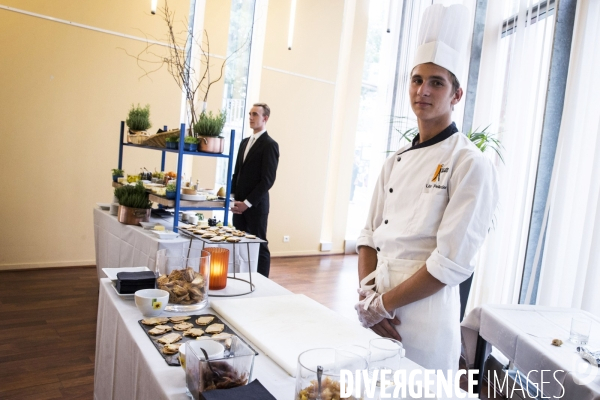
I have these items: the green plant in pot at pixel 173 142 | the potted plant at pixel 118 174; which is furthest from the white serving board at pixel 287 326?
the potted plant at pixel 118 174

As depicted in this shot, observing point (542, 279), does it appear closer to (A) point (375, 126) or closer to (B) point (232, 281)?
(B) point (232, 281)

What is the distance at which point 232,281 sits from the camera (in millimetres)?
1765

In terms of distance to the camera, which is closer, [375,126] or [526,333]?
[526,333]

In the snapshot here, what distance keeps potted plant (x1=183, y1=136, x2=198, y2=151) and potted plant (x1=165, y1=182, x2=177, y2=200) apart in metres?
0.25

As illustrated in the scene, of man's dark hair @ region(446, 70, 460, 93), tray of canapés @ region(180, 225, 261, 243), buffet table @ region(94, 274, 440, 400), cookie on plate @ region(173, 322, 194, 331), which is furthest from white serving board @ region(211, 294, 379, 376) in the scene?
man's dark hair @ region(446, 70, 460, 93)

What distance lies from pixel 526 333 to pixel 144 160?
430 cm

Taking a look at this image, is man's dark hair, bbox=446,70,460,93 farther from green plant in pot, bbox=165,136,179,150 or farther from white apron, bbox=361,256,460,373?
green plant in pot, bbox=165,136,179,150

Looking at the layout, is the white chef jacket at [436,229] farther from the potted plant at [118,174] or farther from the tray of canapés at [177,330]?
the potted plant at [118,174]

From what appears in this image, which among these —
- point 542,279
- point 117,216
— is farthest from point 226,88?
point 542,279

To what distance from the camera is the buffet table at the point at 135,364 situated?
97 cm

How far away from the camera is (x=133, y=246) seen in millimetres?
3062

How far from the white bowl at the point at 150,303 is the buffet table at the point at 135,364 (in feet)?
0.10

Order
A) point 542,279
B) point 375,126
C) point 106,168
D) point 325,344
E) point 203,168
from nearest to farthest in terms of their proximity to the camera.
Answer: point 325,344 → point 542,279 → point 106,168 → point 203,168 → point 375,126

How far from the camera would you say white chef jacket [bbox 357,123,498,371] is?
4.24 feet
